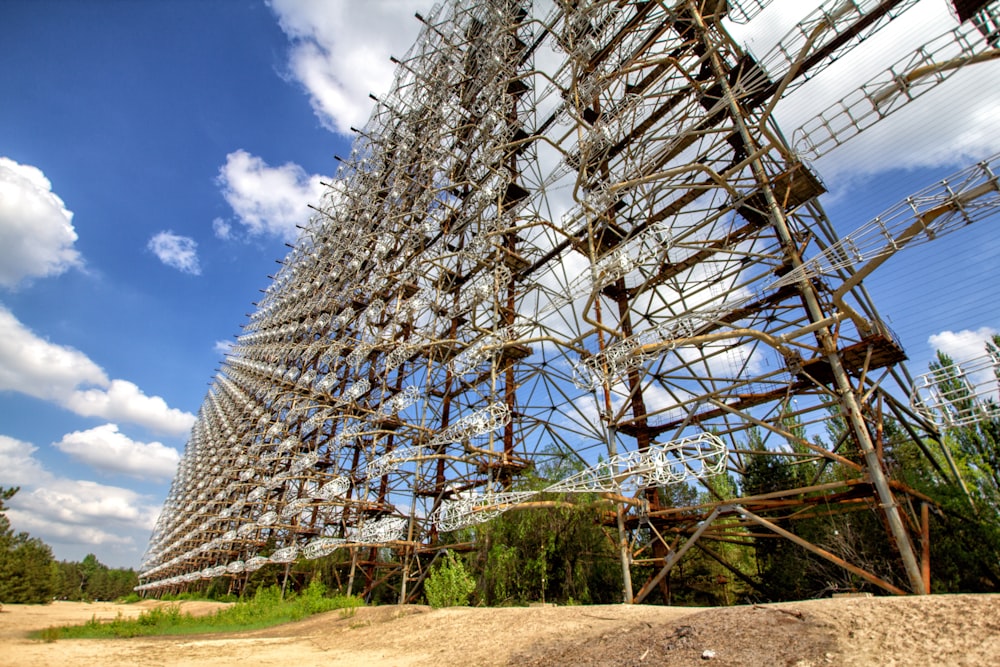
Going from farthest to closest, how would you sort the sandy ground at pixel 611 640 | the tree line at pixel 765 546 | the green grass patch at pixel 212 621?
the green grass patch at pixel 212 621 < the tree line at pixel 765 546 < the sandy ground at pixel 611 640

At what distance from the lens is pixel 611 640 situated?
633 cm

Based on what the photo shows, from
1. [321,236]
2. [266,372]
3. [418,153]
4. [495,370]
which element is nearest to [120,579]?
[266,372]

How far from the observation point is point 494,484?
1582cm

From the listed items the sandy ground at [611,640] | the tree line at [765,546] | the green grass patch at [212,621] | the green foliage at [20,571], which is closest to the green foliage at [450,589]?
the tree line at [765,546]

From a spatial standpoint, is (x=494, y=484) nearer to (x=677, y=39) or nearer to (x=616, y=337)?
(x=616, y=337)

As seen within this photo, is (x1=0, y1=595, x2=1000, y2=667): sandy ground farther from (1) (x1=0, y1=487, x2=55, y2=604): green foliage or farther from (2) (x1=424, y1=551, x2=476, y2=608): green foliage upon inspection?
(1) (x1=0, y1=487, x2=55, y2=604): green foliage

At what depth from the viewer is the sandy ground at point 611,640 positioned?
4348 millimetres

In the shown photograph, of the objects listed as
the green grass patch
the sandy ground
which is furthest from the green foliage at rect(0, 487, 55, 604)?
the sandy ground

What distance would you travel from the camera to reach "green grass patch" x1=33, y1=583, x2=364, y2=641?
47.7ft

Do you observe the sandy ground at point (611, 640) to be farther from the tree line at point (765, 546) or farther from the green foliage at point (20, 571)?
the green foliage at point (20, 571)

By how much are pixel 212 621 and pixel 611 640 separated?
18.9 meters

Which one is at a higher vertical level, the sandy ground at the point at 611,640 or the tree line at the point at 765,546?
the tree line at the point at 765,546

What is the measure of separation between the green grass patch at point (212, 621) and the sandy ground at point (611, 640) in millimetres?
1739

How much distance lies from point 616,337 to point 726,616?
28.5ft
